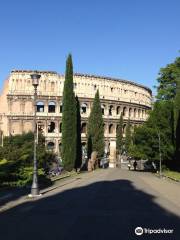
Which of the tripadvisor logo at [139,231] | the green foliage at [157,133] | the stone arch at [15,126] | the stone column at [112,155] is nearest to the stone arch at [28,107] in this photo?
the stone arch at [15,126]

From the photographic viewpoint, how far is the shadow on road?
33.4 ft

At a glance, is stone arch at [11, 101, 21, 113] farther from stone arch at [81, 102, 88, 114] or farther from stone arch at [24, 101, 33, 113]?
stone arch at [81, 102, 88, 114]

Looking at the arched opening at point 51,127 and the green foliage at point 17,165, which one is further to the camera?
the arched opening at point 51,127

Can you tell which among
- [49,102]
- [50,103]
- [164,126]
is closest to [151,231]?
[164,126]

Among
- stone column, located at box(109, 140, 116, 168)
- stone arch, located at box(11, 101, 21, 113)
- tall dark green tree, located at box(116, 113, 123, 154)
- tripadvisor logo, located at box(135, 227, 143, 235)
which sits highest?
stone arch, located at box(11, 101, 21, 113)

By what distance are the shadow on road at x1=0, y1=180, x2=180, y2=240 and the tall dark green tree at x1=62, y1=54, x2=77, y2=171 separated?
113 feet

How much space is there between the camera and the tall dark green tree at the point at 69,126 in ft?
170

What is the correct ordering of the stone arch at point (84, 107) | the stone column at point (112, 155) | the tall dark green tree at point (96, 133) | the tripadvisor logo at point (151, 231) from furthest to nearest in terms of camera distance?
the stone arch at point (84, 107) < the stone column at point (112, 155) < the tall dark green tree at point (96, 133) < the tripadvisor logo at point (151, 231)

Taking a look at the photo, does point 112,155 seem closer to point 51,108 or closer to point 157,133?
point 51,108

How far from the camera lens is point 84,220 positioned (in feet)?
41.3

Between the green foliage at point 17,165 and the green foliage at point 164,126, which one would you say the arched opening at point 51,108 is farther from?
the green foliage at point 17,165

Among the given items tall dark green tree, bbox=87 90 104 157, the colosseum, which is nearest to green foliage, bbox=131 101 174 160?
tall dark green tree, bbox=87 90 104 157

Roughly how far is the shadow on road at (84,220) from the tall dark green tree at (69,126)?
3433 centimetres

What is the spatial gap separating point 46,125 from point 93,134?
2593 centimetres
